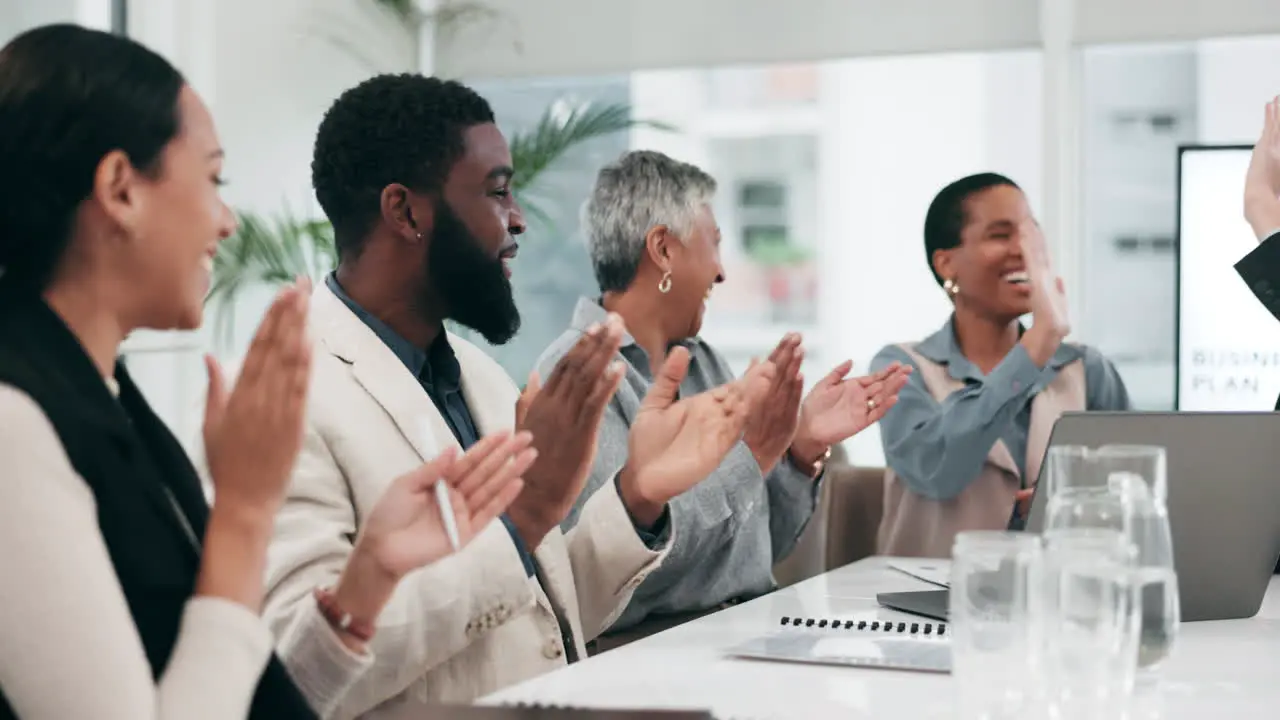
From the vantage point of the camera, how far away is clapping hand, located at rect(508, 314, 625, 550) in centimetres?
194

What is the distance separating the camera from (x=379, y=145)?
7.61ft

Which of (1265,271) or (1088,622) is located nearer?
(1088,622)

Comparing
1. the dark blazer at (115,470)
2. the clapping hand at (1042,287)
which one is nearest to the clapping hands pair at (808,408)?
the clapping hand at (1042,287)

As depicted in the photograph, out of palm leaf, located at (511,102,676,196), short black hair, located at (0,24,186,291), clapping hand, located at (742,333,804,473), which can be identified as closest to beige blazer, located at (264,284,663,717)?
clapping hand, located at (742,333,804,473)

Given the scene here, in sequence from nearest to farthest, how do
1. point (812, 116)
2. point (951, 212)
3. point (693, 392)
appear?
point (693, 392), point (951, 212), point (812, 116)

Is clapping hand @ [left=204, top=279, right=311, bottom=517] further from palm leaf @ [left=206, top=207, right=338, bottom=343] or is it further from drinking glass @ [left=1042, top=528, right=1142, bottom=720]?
palm leaf @ [left=206, top=207, right=338, bottom=343]

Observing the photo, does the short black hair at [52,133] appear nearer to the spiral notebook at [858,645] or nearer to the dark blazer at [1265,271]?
the spiral notebook at [858,645]

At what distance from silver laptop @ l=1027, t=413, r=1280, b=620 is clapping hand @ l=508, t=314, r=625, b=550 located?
0.63 metres

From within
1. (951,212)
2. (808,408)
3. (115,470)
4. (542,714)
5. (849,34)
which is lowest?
(542,714)

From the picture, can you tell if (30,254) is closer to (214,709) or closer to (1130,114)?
(214,709)

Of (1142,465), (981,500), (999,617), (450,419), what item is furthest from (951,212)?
(999,617)

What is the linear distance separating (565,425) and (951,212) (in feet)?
5.76

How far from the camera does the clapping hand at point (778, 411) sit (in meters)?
2.54

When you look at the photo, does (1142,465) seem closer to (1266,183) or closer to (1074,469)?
(1074,469)
